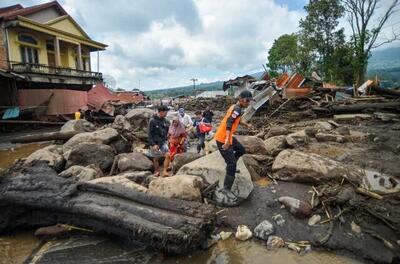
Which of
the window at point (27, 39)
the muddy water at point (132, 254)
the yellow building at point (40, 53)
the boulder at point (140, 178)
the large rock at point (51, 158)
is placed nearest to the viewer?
the muddy water at point (132, 254)

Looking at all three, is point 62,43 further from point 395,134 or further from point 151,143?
point 395,134

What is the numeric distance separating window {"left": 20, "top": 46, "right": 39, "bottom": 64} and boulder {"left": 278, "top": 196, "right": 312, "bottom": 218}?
23.6 meters

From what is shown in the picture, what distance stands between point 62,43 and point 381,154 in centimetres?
2731

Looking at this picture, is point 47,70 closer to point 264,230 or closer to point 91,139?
point 91,139

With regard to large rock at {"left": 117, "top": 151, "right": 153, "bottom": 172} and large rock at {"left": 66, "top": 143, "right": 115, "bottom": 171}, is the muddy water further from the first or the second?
large rock at {"left": 66, "top": 143, "right": 115, "bottom": 171}

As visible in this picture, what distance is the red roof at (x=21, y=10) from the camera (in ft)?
65.8

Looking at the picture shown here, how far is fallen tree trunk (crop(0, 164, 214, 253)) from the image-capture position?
393cm

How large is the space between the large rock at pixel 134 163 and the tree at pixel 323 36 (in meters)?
22.3

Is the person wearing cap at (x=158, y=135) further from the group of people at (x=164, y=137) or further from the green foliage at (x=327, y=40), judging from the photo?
the green foliage at (x=327, y=40)

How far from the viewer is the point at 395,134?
8250 millimetres

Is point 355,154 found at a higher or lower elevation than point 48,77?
lower

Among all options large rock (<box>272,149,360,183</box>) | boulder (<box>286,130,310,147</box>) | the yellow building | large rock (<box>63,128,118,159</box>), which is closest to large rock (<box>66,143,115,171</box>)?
large rock (<box>63,128,118,159</box>)

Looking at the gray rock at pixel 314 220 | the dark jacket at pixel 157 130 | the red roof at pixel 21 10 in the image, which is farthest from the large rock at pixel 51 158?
the red roof at pixel 21 10

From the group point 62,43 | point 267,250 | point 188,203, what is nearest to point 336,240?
point 267,250
